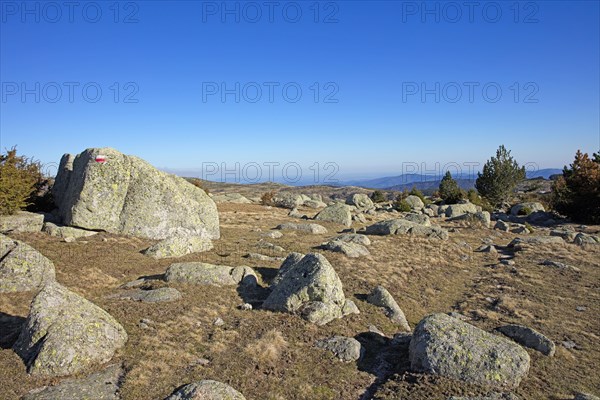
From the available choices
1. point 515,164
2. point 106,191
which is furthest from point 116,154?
point 515,164

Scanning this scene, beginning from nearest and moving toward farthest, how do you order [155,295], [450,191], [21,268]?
[21,268] → [155,295] → [450,191]

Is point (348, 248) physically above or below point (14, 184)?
below

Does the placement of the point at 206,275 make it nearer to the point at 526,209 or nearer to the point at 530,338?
the point at 530,338

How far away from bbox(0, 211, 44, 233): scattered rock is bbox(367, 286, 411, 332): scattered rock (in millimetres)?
19797

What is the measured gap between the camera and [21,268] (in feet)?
45.9

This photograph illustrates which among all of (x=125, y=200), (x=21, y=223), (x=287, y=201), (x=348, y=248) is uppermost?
(x=125, y=200)

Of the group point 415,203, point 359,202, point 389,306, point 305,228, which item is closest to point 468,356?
point 389,306

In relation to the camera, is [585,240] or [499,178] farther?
[499,178]

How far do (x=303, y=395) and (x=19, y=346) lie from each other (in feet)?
25.7

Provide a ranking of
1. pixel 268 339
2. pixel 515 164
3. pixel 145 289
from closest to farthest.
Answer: pixel 268 339 < pixel 145 289 < pixel 515 164

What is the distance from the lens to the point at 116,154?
23.1 meters

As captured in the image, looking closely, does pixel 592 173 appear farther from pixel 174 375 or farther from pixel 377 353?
pixel 174 375

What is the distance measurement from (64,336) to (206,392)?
14.3ft

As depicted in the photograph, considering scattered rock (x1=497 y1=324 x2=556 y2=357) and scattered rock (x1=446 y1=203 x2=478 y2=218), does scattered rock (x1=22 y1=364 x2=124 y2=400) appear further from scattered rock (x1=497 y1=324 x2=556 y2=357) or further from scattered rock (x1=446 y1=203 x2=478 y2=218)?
scattered rock (x1=446 y1=203 x2=478 y2=218)
